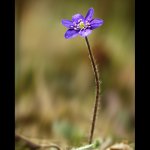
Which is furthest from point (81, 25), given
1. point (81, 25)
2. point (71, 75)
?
point (71, 75)

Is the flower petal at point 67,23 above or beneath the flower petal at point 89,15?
beneath

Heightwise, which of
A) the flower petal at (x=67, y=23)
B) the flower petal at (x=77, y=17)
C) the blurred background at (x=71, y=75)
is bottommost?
the blurred background at (x=71, y=75)

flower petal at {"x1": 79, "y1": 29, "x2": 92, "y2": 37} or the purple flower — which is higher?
the purple flower

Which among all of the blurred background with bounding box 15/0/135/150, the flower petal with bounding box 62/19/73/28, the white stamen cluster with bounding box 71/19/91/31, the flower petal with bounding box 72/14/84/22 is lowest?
the blurred background with bounding box 15/0/135/150

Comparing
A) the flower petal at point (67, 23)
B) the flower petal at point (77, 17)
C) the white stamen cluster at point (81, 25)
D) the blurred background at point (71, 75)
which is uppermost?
the flower petal at point (77, 17)

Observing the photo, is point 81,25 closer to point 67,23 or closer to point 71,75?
point 67,23
